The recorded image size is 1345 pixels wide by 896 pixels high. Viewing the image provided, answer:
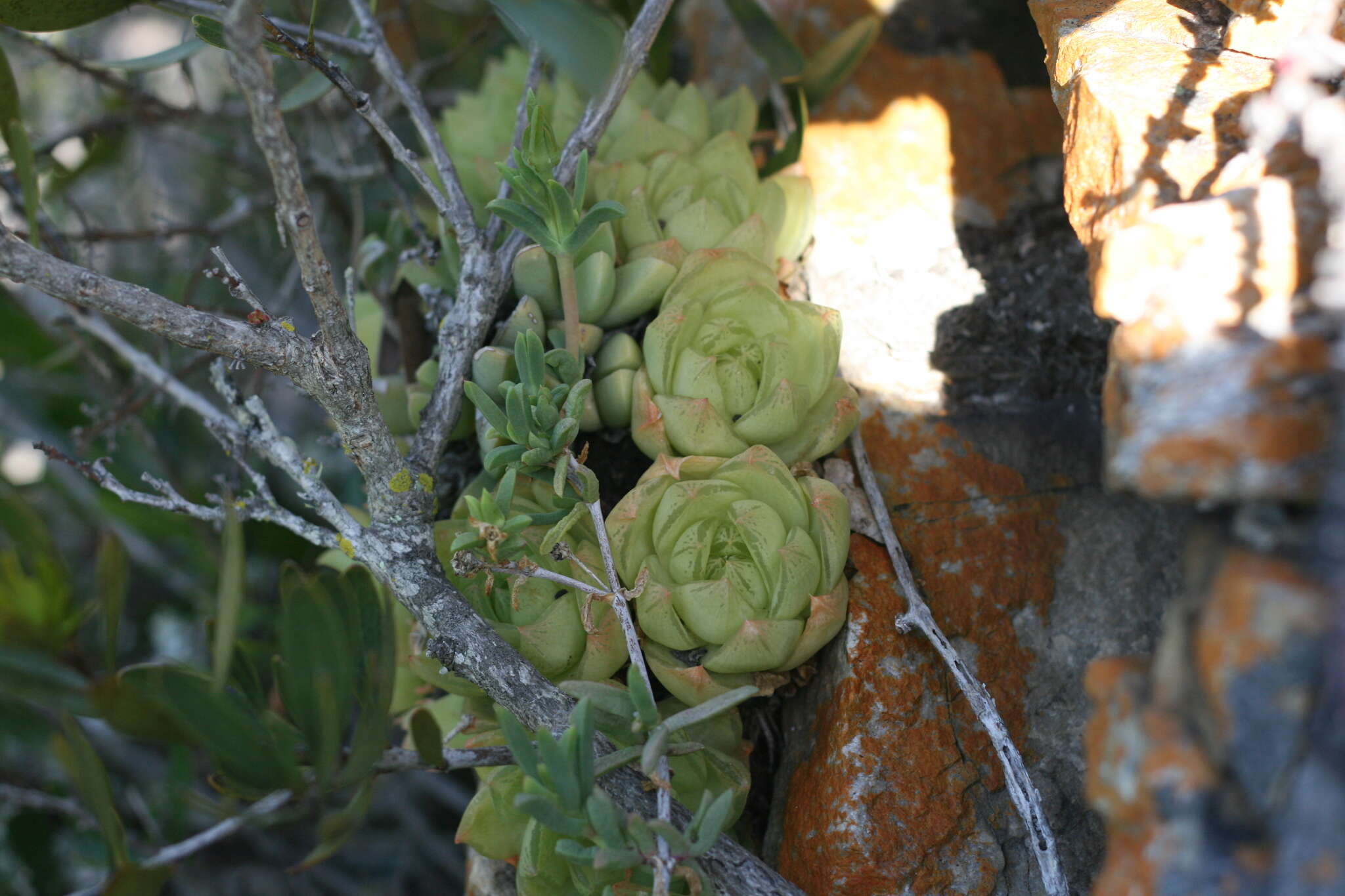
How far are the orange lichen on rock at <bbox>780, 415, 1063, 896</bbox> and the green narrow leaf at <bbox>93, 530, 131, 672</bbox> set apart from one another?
1.92 ft

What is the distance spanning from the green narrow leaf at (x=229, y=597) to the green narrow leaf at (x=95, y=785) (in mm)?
102

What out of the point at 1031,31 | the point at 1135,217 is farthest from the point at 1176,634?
the point at 1031,31

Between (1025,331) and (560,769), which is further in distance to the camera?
(1025,331)

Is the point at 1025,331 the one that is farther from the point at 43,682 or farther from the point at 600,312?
the point at 43,682

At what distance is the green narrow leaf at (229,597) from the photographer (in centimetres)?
67

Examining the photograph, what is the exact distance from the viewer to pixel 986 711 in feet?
2.60

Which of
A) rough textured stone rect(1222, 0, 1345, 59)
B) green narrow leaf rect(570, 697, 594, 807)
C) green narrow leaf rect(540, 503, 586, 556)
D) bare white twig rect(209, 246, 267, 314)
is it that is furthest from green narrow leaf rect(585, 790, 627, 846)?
rough textured stone rect(1222, 0, 1345, 59)

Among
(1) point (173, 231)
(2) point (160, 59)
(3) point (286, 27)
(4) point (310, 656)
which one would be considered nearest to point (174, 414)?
(1) point (173, 231)

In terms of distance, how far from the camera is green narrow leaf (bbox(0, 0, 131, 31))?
954 millimetres

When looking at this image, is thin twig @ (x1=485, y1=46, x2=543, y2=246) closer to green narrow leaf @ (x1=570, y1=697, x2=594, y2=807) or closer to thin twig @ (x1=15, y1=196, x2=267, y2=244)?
green narrow leaf @ (x1=570, y1=697, x2=594, y2=807)

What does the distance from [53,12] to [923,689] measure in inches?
44.4

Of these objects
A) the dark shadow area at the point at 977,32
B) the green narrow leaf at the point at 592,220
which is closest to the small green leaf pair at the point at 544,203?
the green narrow leaf at the point at 592,220

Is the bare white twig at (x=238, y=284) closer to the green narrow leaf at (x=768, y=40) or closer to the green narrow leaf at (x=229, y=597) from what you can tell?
the green narrow leaf at (x=229, y=597)

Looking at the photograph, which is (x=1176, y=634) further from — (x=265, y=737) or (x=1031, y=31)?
(x=1031, y=31)
